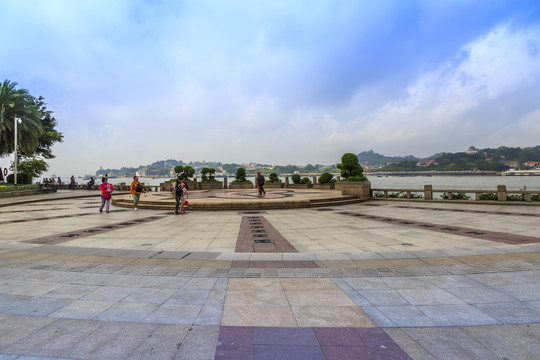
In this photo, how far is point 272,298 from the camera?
160 inches

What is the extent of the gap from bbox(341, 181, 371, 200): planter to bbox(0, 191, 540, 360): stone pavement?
12.8m

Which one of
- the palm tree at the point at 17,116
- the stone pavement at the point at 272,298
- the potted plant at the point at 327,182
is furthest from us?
the potted plant at the point at 327,182

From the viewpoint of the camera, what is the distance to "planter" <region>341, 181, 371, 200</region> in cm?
2095

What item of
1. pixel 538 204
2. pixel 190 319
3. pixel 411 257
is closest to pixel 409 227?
pixel 411 257

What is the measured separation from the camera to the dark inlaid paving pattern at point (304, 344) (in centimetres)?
266

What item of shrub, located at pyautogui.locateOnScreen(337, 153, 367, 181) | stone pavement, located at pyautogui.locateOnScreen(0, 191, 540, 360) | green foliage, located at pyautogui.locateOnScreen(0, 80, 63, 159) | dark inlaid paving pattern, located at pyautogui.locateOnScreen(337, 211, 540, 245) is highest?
green foliage, located at pyautogui.locateOnScreen(0, 80, 63, 159)

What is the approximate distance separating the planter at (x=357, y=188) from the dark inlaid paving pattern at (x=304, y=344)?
Answer: 18.8m

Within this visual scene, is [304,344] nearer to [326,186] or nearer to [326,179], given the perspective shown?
[326,186]

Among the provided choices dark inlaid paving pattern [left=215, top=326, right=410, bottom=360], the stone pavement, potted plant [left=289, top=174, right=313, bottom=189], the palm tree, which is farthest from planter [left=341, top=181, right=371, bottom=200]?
the palm tree

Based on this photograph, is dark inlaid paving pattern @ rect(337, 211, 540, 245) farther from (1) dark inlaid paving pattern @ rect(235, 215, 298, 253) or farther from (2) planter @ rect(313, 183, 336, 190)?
(2) planter @ rect(313, 183, 336, 190)

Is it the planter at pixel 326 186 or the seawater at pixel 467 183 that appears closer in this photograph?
the planter at pixel 326 186

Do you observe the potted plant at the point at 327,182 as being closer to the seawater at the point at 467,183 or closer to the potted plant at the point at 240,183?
the potted plant at the point at 240,183

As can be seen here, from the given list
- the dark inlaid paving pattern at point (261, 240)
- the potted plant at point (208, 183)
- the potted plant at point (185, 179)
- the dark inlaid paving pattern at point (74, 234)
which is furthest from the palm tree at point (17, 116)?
the dark inlaid paving pattern at point (261, 240)

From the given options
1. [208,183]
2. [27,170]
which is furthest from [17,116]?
[208,183]
